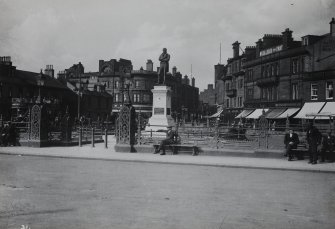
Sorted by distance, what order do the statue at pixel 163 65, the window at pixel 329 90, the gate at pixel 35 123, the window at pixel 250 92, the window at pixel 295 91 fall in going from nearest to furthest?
the gate at pixel 35 123, the statue at pixel 163 65, the window at pixel 329 90, the window at pixel 295 91, the window at pixel 250 92

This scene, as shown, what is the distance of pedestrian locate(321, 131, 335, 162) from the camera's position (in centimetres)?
1683

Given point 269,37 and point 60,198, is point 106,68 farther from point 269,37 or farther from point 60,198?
point 60,198

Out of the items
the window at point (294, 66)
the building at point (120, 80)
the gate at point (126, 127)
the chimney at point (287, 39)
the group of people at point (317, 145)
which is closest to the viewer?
the group of people at point (317, 145)

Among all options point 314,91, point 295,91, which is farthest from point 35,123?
point 295,91

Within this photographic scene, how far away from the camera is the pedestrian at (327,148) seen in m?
16.8

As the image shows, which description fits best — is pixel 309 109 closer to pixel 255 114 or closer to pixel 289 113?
pixel 289 113

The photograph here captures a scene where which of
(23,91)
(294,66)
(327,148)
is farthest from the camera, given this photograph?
(23,91)

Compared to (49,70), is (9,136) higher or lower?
lower

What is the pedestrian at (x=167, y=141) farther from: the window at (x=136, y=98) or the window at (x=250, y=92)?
the window at (x=136, y=98)

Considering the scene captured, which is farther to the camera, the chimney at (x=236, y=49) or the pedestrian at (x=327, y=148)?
the chimney at (x=236, y=49)

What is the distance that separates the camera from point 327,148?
17.2m

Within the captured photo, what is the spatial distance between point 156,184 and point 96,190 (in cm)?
183

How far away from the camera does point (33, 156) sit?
58.9ft

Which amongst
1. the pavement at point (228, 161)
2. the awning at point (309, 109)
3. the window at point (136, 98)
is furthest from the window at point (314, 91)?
the window at point (136, 98)
